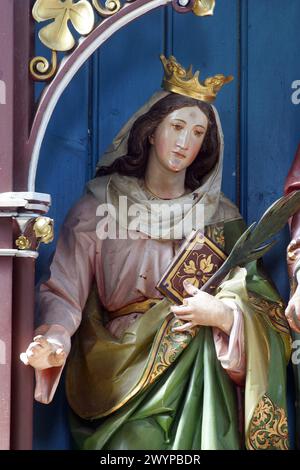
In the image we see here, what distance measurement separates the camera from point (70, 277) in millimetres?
4844

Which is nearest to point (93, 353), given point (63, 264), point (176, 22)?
point (63, 264)

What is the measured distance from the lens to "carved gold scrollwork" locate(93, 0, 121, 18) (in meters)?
4.73

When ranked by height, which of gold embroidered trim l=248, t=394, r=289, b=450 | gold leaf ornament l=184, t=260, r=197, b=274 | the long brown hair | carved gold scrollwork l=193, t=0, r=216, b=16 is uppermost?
carved gold scrollwork l=193, t=0, r=216, b=16

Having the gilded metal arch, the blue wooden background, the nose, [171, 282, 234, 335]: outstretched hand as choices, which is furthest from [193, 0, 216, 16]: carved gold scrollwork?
[171, 282, 234, 335]: outstretched hand

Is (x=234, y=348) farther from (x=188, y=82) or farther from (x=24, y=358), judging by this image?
(x=188, y=82)

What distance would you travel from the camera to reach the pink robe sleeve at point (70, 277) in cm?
472

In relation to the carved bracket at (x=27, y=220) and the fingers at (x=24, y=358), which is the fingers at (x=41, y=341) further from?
the carved bracket at (x=27, y=220)

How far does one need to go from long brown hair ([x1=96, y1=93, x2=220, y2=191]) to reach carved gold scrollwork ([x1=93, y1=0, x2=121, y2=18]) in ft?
0.96

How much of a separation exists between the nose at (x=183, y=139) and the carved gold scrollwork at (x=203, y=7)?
292mm

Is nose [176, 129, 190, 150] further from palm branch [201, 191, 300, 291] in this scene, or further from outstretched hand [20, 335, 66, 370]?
outstretched hand [20, 335, 66, 370]

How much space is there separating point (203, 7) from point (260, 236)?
545mm

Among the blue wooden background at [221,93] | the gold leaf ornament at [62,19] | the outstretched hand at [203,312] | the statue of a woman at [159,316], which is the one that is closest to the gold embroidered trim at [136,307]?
the statue of a woman at [159,316]

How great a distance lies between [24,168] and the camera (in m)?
4.68

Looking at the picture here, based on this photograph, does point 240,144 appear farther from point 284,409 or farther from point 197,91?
point 284,409
